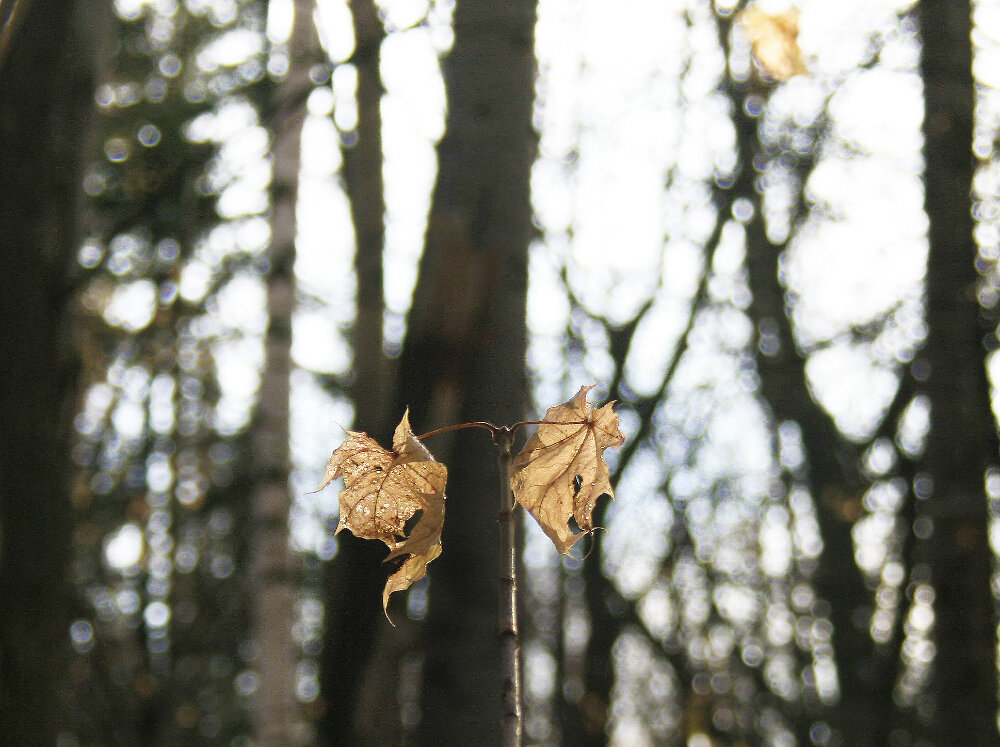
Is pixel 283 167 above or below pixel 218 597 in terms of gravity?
above

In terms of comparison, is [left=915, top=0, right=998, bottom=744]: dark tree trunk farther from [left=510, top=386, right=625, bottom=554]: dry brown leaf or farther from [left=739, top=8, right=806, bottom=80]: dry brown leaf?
[left=510, top=386, right=625, bottom=554]: dry brown leaf

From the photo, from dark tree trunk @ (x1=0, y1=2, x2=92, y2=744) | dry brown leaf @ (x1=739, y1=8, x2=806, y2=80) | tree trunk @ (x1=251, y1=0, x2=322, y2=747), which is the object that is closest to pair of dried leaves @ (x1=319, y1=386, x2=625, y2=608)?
dark tree trunk @ (x1=0, y1=2, x2=92, y2=744)

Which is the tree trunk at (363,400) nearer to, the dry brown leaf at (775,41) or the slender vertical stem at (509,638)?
the slender vertical stem at (509,638)

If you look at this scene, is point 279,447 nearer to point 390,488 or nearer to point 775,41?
point 390,488

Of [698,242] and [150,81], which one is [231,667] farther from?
[698,242]

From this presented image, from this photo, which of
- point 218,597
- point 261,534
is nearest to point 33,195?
point 261,534

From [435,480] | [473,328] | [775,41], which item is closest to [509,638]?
[435,480]
